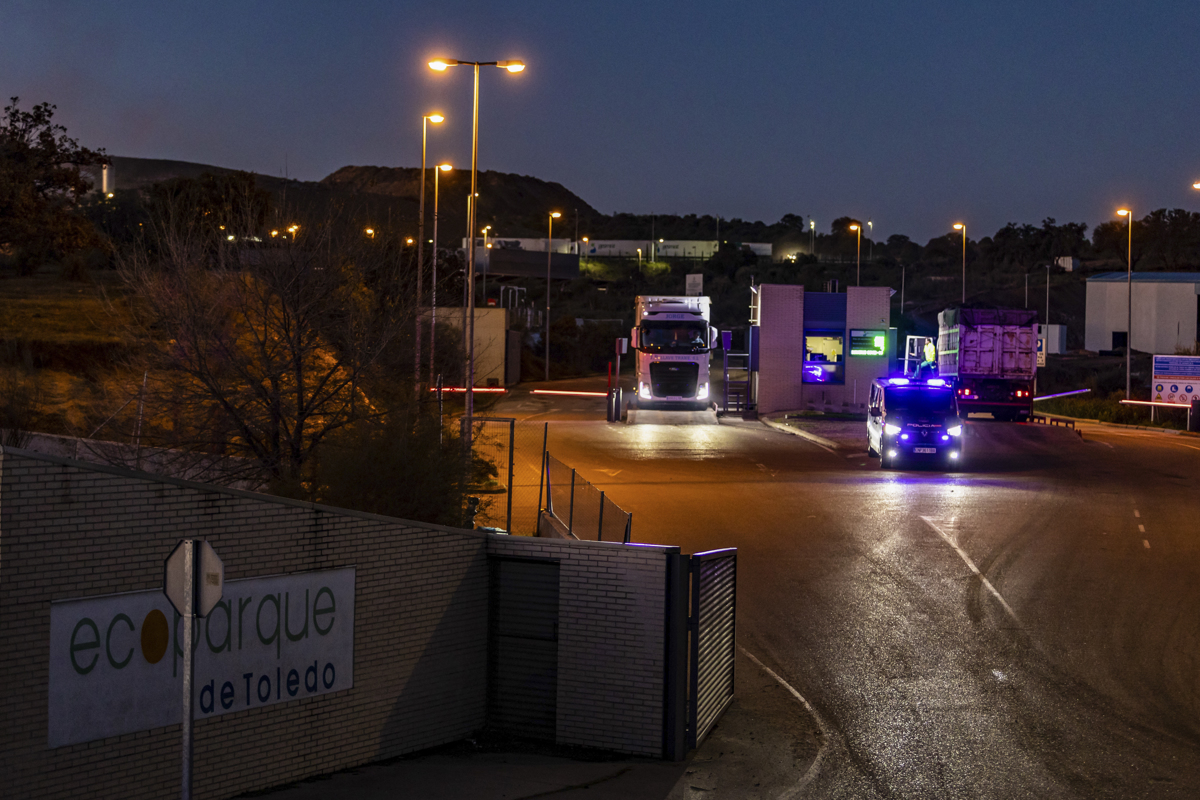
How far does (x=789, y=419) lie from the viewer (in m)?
43.9

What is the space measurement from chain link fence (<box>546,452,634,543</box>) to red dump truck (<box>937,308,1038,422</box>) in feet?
90.1

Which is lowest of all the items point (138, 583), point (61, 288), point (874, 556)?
point (874, 556)

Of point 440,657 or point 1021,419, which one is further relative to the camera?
point 1021,419

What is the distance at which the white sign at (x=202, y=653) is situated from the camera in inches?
299

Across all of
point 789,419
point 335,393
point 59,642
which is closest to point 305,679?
point 59,642

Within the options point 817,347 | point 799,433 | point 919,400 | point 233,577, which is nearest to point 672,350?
point 799,433

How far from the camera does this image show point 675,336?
43.2 m

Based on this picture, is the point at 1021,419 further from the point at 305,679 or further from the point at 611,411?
the point at 305,679

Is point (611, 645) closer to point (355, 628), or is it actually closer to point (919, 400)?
point (355, 628)

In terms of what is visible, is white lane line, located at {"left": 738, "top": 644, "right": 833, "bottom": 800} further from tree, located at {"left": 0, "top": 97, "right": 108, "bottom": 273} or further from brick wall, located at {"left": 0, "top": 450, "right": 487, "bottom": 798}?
tree, located at {"left": 0, "top": 97, "right": 108, "bottom": 273}

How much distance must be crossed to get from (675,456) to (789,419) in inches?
539

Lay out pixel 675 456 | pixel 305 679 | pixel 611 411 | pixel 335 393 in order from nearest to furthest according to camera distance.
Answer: pixel 305 679
pixel 335 393
pixel 675 456
pixel 611 411

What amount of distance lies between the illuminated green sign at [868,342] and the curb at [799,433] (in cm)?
616

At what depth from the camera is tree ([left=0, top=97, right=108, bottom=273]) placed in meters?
27.9
